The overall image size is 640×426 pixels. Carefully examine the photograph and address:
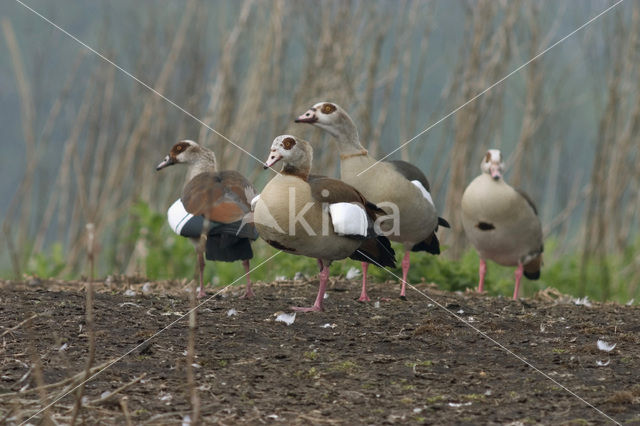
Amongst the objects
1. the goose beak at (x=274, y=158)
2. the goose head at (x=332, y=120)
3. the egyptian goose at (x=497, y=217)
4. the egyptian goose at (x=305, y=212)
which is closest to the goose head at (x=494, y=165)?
the egyptian goose at (x=497, y=217)

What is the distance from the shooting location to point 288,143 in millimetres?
4242

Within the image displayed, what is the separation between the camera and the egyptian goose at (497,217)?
610 centimetres

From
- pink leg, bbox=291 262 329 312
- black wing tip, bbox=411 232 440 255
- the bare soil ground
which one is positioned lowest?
the bare soil ground

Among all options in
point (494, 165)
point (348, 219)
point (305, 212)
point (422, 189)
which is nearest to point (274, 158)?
point (305, 212)

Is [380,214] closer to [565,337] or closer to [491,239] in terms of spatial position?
[565,337]

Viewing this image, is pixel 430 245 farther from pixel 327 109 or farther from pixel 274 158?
pixel 274 158

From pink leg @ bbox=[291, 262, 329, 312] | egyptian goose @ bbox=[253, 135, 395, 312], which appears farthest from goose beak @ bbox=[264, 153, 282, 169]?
pink leg @ bbox=[291, 262, 329, 312]

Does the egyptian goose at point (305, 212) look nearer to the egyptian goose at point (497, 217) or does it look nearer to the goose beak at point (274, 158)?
the goose beak at point (274, 158)

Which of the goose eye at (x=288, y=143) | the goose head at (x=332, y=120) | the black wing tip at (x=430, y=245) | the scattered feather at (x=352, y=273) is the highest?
the goose head at (x=332, y=120)

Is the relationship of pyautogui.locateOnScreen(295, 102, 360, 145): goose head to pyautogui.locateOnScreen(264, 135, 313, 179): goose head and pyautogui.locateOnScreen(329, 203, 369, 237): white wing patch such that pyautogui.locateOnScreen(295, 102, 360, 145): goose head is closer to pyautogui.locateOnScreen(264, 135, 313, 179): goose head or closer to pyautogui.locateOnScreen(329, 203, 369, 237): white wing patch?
pyautogui.locateOnScreen(264, 135, 313, 179): goose head

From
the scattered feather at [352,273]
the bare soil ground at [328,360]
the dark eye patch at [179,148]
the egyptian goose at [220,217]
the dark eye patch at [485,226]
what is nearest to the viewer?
the bare soil ground at [328,360]

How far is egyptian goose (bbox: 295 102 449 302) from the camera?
197 inches

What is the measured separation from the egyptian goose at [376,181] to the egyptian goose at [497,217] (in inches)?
39.8

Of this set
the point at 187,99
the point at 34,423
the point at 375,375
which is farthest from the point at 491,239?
the point at 34,423
